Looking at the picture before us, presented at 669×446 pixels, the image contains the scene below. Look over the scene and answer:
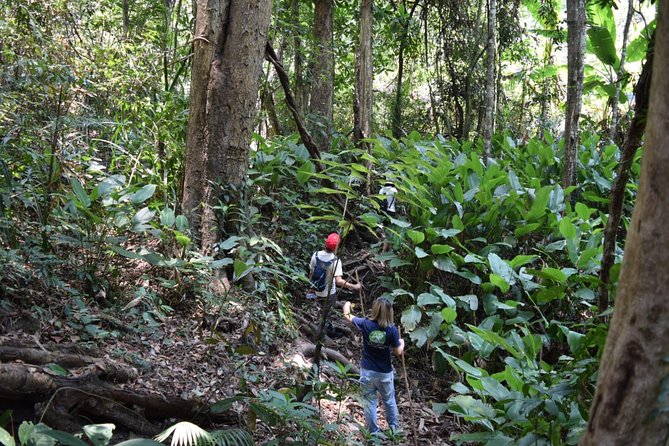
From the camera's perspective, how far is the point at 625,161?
3277mm

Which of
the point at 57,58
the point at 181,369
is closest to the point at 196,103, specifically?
the point at 57,58

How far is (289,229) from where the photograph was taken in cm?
725

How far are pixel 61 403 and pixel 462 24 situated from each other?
41.5 feet

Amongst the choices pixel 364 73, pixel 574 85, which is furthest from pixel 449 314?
pixel 364 73

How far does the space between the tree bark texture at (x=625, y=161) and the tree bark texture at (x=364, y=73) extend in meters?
6.00

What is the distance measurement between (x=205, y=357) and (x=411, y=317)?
245 centimetres

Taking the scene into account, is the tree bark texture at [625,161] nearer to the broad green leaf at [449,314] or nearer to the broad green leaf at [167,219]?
the broad green leaf at [449,314]

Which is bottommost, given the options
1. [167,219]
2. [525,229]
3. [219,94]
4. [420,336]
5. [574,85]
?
[420,336]

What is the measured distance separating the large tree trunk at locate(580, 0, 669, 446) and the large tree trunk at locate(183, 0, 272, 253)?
4.50 m

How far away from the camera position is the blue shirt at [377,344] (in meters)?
4.97

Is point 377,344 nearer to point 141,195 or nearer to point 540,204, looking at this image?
point 141,195

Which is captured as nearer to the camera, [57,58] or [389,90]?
[57,58]

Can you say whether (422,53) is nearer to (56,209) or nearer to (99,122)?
(99,122)

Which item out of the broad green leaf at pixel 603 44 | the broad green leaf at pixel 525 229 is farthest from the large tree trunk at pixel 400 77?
the broad green leaf at pixel 525 229
